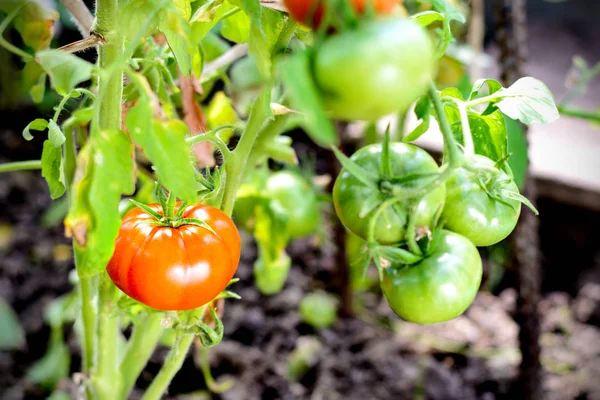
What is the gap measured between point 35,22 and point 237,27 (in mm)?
256

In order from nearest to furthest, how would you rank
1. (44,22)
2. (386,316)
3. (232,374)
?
(44,22), (232,374), (386,316)

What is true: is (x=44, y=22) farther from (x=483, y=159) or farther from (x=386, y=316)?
(x=386, y=316)

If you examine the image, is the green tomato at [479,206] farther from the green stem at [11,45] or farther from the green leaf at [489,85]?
the green stem at [11,45]

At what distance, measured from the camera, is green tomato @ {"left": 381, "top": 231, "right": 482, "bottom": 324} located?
19.6 inches

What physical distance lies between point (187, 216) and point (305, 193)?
2.08 ft

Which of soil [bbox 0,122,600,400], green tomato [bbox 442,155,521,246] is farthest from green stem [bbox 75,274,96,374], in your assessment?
soil [bbox 0,122,600,400]

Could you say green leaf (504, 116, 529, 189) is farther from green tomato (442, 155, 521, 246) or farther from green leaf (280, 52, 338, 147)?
green leaf (280, 52, 338, 147)

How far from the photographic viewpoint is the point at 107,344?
719 millimetres

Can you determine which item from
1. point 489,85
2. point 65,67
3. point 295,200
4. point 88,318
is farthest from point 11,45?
point 295,200

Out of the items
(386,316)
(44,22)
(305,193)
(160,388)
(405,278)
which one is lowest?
(386,316)

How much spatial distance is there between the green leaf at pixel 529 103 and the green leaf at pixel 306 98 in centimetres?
25

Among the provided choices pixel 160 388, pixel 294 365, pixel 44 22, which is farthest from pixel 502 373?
pixel 44 22

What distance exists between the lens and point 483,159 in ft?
1.52

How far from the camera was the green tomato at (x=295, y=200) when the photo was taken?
115 cm
